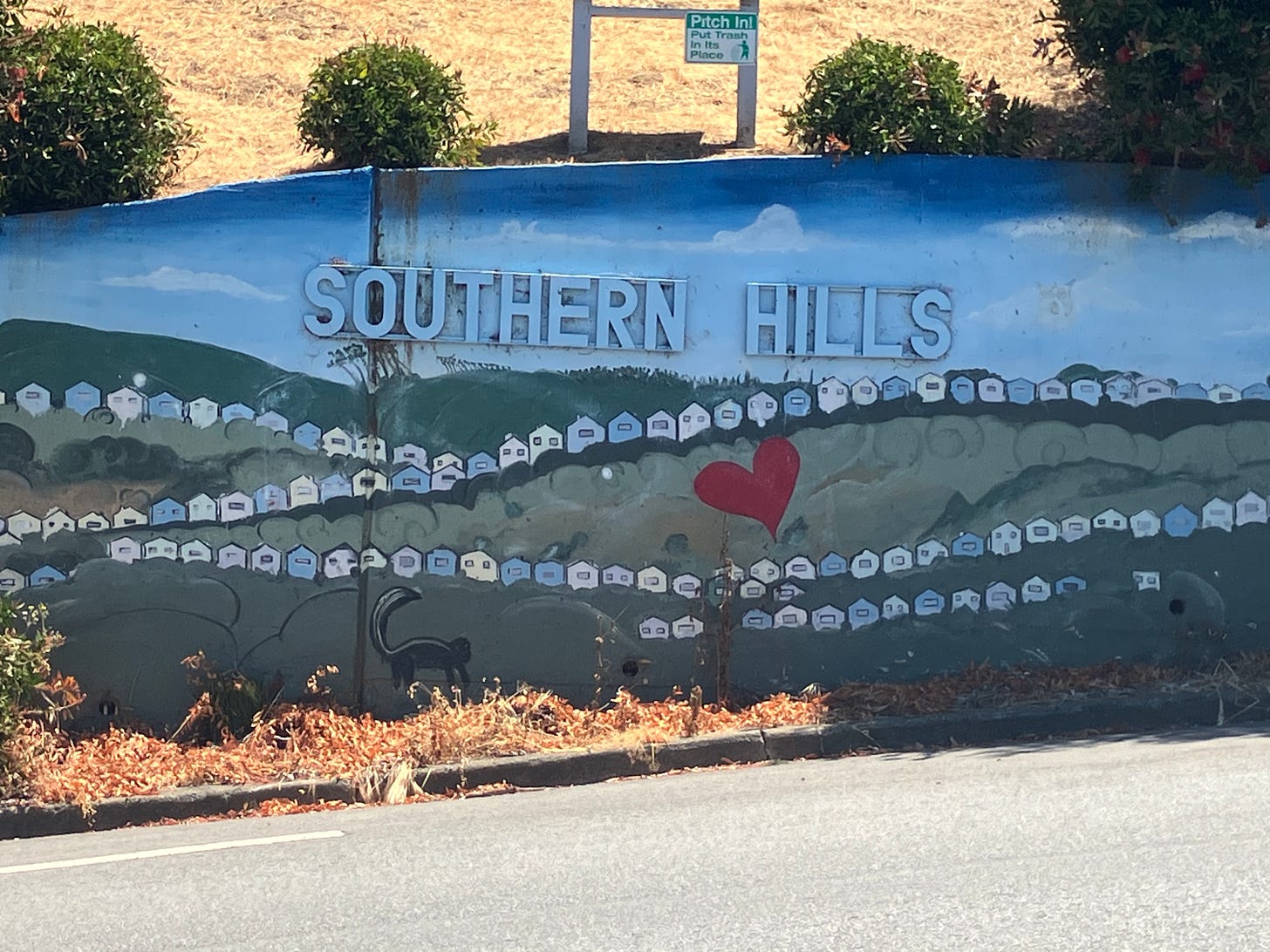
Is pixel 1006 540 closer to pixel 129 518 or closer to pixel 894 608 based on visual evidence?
pixel 894 608

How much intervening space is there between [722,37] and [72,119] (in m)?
4.16

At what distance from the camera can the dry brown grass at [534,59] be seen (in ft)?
34.3

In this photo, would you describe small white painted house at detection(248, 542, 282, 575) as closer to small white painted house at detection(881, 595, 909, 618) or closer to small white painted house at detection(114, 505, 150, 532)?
small white painted house at detection(114, 505, 150, 532)

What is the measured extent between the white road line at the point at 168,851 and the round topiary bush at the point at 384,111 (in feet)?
13.2

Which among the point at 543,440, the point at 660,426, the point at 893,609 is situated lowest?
the point at 893,609

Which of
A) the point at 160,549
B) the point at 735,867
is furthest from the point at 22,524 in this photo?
the point at 735,867

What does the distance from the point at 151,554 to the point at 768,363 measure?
12.4ft

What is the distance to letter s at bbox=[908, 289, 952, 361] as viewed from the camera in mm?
9078

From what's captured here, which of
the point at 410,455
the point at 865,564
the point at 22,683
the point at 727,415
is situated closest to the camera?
the point at 22,683

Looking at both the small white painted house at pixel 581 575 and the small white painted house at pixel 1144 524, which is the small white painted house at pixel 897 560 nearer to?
the small white painted house at pixel 1144 524

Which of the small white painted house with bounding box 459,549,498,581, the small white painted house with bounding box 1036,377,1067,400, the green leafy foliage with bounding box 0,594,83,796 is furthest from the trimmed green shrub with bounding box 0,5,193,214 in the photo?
the small white painted house with bounding box 1036,377,1067,400

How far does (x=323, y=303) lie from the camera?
28.3ft

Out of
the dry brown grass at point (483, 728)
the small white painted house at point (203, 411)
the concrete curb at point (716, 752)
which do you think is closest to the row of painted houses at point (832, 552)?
the small white painted house at point (203, 411)

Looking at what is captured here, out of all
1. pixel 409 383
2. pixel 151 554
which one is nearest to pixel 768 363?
pixel 409 383
